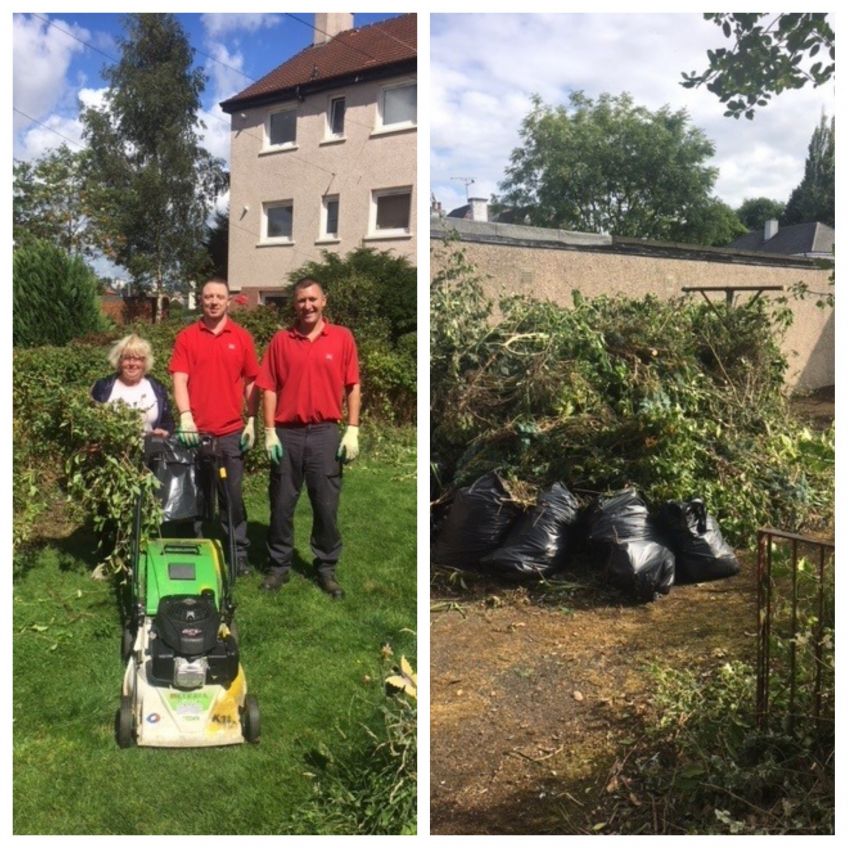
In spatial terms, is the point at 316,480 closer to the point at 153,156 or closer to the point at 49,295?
the point at 49,295

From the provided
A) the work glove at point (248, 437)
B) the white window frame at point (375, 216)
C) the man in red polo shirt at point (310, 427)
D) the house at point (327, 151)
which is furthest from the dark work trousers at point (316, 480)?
the white window frame at point (375, 216)

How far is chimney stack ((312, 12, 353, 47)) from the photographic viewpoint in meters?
2.26

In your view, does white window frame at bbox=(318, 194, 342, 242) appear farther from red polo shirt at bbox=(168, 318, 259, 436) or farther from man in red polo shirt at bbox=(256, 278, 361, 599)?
red polo shirt at bbox=(168, 318, 259, 436)

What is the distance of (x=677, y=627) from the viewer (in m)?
3.19

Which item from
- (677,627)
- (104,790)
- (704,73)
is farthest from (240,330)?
(677,627)

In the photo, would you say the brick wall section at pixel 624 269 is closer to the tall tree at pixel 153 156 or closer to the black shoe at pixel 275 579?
the tall tree at pixel 153 156

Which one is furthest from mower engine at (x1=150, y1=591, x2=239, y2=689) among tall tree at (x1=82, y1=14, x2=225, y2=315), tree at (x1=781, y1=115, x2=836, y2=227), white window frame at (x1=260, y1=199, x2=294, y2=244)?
tree at (x1=781, y1=115, x2=836, y2=227)

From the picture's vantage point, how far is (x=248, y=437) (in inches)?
109

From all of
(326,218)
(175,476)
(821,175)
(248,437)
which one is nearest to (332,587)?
(248,437)

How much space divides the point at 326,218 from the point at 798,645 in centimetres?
177

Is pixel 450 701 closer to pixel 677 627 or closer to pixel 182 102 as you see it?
pixel 677 627

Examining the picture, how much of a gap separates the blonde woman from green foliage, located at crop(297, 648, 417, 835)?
118cm

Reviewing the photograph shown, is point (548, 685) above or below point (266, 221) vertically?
below
